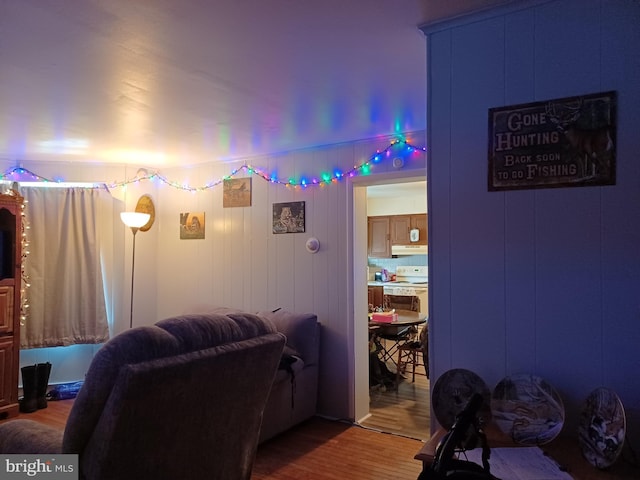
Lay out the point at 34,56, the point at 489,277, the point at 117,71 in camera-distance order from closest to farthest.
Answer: the point at 489,277 → the point at 34,56 → the point at 117,71

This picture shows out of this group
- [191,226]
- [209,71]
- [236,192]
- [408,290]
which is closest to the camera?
[209,71]

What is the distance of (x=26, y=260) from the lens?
4.70 metres

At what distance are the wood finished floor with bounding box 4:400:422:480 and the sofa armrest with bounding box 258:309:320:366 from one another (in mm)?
583

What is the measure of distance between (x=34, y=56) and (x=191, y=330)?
5.15ft

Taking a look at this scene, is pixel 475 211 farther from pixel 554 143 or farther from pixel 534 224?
pixel 554 143

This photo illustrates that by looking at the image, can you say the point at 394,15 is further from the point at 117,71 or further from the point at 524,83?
the point at 117,71

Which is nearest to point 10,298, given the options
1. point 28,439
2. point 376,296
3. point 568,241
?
point 28,439

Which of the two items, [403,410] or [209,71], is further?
[403,410]

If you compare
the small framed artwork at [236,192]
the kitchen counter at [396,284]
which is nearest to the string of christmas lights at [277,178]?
the small framed artwork at [236,192]

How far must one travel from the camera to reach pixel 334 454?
10.8 feet

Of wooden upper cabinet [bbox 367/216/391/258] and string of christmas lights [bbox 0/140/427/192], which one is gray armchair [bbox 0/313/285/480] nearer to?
string of christmas lights [bbox 0/140/427/192]

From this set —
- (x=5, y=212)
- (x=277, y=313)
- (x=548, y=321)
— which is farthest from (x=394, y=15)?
(x=5, y=212)

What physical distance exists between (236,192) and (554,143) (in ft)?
11.7

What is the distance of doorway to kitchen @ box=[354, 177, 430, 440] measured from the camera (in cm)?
387
